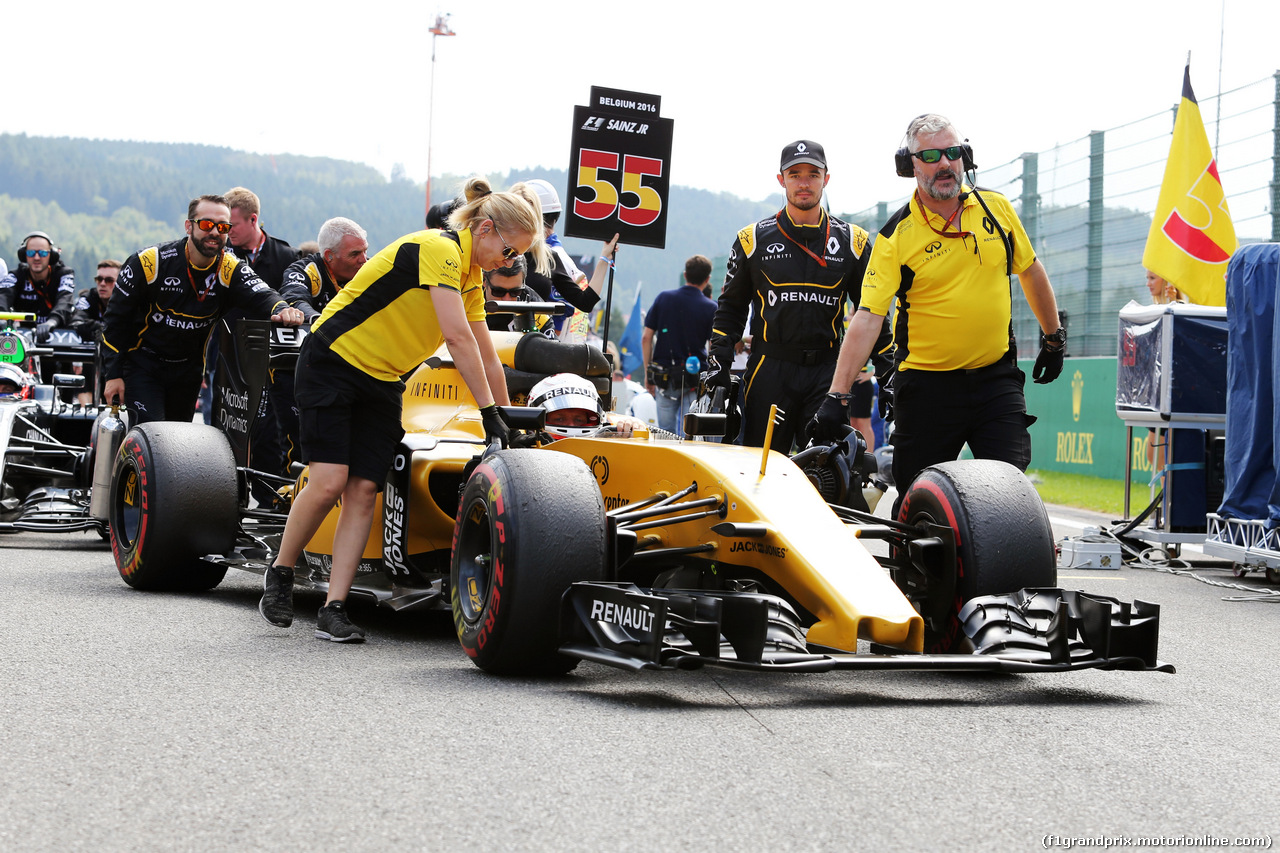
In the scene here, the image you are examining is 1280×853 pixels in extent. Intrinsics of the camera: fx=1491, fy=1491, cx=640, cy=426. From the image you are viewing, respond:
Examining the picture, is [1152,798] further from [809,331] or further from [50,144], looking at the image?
[50,144]

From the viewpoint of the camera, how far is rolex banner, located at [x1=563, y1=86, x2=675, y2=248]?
9.03 metres

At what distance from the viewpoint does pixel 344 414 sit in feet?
17.6

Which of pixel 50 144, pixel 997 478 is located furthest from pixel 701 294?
pixel 50 144

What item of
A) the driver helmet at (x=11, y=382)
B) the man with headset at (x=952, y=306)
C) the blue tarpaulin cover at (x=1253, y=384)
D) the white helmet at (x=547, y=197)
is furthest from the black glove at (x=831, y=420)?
the driver helmet at (x=11, y=382)

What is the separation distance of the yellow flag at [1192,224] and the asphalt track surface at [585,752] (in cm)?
741

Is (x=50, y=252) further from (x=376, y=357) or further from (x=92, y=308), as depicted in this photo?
(x=376, y=357)

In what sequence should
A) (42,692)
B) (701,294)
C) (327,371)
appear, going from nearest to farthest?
(42,692) < (327,371) < (701,294)

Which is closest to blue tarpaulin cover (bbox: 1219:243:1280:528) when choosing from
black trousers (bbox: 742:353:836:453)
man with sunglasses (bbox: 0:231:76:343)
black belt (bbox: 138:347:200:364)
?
black trousers (bbox: 742:353:836:453)

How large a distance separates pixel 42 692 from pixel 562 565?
148 cm

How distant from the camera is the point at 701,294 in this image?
516 inches

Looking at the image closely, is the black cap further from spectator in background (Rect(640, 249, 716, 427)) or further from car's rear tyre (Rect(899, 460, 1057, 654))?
spectator in background (Rect(640, 249, 716, 427))

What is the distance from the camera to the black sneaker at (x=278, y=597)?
18.0ft

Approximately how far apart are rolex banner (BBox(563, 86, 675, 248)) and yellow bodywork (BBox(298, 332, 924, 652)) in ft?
10.9

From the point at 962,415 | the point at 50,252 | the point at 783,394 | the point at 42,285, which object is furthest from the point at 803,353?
the point at 42,285
